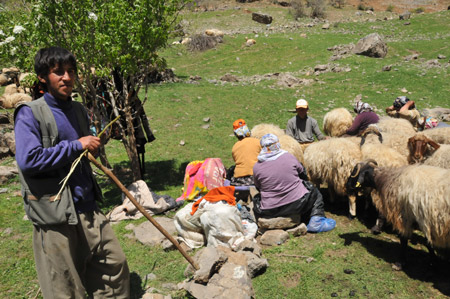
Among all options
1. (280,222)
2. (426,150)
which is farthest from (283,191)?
(426,150)

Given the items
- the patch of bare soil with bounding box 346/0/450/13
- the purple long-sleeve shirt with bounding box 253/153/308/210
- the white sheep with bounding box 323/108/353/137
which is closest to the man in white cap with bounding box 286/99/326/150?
the white sheep with bounding box 323/108/353/137

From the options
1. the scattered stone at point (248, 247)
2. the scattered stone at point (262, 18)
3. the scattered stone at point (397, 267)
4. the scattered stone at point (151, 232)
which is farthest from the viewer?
the scattered stone at point (262, 18)

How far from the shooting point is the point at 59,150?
239 cm

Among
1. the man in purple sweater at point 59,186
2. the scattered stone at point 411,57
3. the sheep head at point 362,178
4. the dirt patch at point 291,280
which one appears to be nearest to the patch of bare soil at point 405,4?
the scattered stone at point 411,57

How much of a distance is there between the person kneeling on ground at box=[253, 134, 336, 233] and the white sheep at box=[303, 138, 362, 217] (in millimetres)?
675

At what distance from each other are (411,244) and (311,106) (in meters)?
7.96

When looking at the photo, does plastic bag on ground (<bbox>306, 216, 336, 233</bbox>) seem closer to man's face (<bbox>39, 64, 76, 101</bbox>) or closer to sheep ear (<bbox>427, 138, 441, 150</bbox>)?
sheep ear (<bbox>427, 138, 441, 150</bbox>)

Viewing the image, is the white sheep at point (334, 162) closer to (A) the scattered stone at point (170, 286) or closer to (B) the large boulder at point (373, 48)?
(A) the scattered stone at point (170, 286)

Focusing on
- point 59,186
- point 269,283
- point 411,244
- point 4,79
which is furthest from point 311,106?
point 4,79

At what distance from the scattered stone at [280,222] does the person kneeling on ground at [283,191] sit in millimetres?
64

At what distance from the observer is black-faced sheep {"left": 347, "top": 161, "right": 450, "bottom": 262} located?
356cm

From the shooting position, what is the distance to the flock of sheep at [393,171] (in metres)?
3.65

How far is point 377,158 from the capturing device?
5.21m

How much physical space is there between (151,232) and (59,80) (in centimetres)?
296
